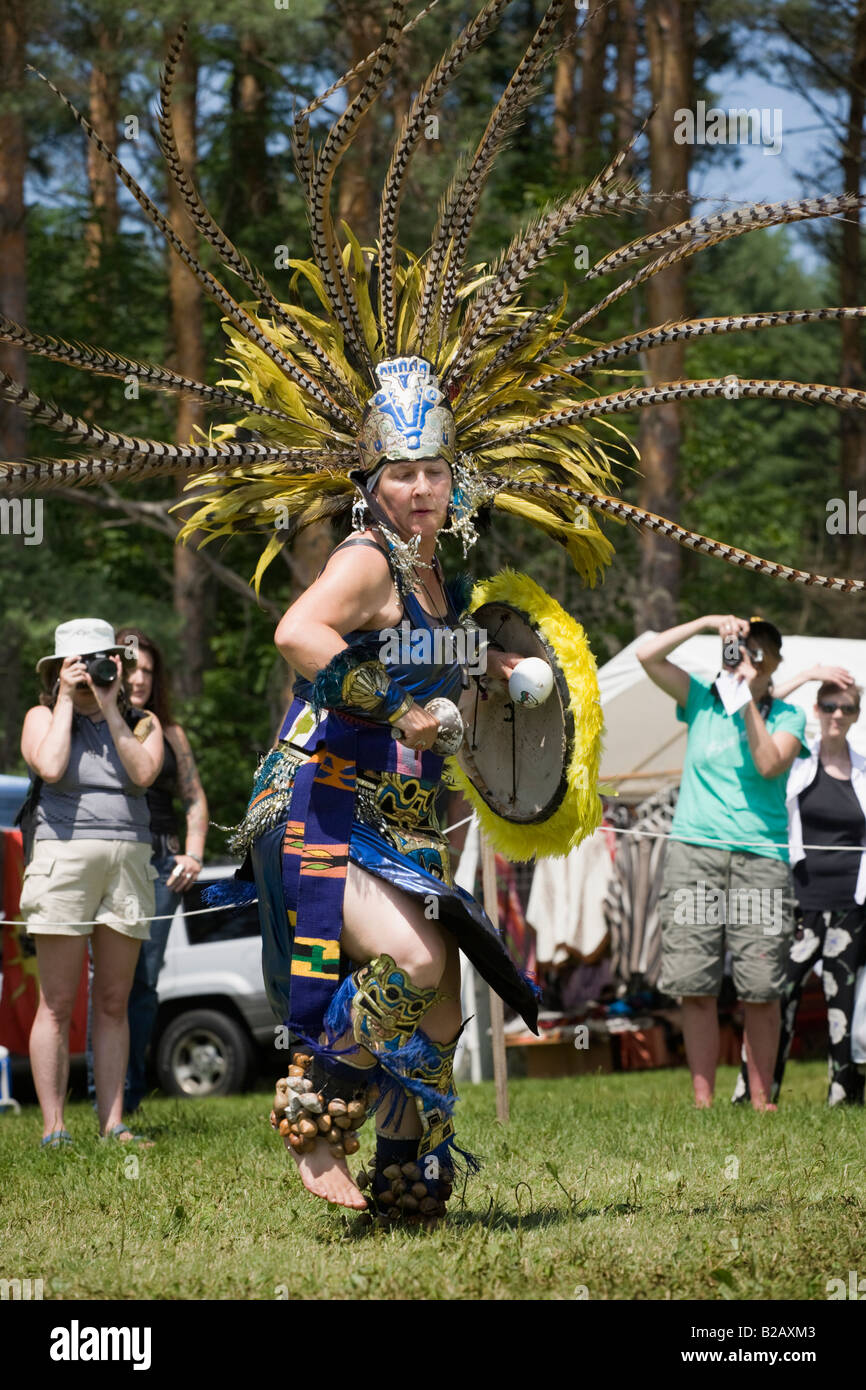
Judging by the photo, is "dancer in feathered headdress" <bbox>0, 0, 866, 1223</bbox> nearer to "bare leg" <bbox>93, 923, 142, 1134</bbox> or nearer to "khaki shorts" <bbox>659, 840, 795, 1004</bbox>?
"bare leg" <bbox>93, 923, 142, 1134</bbox>

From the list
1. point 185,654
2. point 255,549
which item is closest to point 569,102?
point 255,549

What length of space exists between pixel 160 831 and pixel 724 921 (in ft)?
8.53

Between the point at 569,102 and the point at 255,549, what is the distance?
7.40 m

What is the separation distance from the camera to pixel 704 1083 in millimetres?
7227

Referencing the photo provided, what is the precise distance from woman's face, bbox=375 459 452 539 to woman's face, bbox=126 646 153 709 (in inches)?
126

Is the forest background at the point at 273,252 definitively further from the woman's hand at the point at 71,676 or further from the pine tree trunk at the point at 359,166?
the woman's hand at the point at 71,676

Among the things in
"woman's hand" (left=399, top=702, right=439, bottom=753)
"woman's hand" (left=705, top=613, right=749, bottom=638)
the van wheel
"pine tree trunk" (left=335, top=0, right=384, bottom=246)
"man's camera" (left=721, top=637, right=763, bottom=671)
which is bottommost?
the van wheel

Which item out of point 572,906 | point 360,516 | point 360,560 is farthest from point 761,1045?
point 360,560

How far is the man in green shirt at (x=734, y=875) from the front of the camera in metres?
7.27

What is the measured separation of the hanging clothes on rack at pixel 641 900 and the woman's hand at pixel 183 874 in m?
4.41

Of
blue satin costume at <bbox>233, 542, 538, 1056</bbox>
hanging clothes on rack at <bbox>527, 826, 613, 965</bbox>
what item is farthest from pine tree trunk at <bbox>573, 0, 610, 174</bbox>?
blue satin costume at <bbox>233, 542, 538, 1056</bbox>

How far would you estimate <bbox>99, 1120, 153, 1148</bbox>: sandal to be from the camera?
6.17 m
